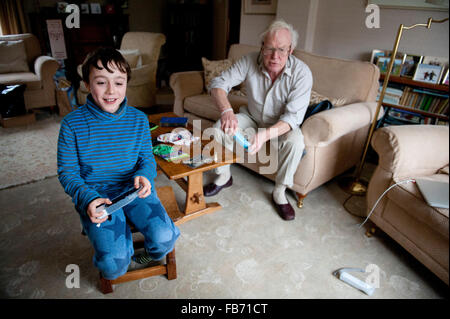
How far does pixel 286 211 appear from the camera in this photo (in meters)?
1.54

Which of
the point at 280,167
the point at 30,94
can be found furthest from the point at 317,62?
the point at 30,94

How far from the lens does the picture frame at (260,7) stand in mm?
2969

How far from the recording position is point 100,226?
91cm

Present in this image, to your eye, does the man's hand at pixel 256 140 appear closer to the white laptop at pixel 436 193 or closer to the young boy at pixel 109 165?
the young boy at pixel 109 165

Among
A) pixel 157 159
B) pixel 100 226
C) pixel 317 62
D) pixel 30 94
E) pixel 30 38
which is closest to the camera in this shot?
pixel 100 226

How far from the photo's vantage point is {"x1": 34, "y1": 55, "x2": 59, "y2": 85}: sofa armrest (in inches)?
66.7

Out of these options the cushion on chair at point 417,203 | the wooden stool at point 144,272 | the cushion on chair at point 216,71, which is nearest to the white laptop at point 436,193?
the cushion on chair at point 417,203

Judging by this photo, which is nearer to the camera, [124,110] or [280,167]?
[124,110]

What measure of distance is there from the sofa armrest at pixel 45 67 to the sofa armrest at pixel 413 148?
6.24 ft

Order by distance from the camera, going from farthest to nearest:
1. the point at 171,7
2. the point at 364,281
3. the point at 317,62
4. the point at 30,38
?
the point at 171,7, the point at 317,62, the point at 30,38, the point at 364,281

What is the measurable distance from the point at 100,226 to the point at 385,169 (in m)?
→ 1.15

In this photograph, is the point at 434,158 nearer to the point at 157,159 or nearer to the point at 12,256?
the point at 157,159

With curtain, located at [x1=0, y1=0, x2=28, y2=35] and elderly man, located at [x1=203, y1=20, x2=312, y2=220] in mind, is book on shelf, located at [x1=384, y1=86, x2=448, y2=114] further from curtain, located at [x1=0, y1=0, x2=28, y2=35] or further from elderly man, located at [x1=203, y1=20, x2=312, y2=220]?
curtain, located at [x1=0, y1=0, x2=28, y2=35]

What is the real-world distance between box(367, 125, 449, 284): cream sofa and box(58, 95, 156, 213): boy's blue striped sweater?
851 mm
